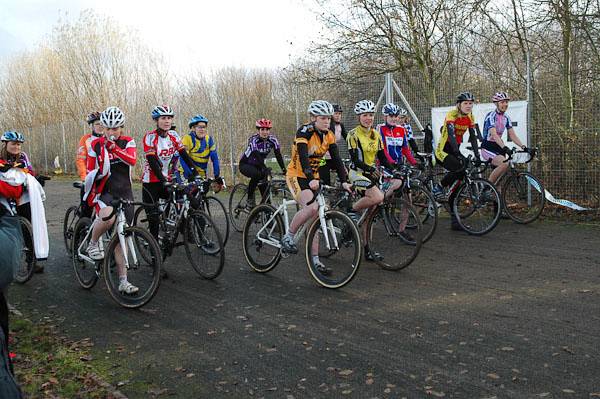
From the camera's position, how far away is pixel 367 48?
52.9ft

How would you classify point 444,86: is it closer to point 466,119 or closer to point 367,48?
point 367,48

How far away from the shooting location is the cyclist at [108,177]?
635cm

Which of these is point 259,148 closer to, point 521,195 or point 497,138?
point 497,138

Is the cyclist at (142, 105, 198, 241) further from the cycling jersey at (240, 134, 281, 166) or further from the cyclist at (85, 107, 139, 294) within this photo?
the cycling jersey at (240, 134, 281, 166)

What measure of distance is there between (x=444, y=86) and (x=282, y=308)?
9371 mm

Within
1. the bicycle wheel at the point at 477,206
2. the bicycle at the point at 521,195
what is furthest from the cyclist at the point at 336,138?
the bicycle at the point at 521,195

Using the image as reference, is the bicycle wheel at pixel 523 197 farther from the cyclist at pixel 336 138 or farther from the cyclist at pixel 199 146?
the cyclist at pixel 199 146

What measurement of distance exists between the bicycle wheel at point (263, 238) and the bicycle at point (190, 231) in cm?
52

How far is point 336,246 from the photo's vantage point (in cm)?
651

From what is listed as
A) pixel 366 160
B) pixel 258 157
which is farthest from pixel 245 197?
pixel 366 160

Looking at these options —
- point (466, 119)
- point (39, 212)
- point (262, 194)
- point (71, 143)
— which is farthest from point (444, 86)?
point (71, 143)

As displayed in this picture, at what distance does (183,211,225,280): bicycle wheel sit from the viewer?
7.18 m

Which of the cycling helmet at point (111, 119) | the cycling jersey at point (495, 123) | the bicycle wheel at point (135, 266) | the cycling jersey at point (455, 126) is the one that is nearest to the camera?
the bicycle wheel at point (135, 266)

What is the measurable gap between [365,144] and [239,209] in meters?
3.55
